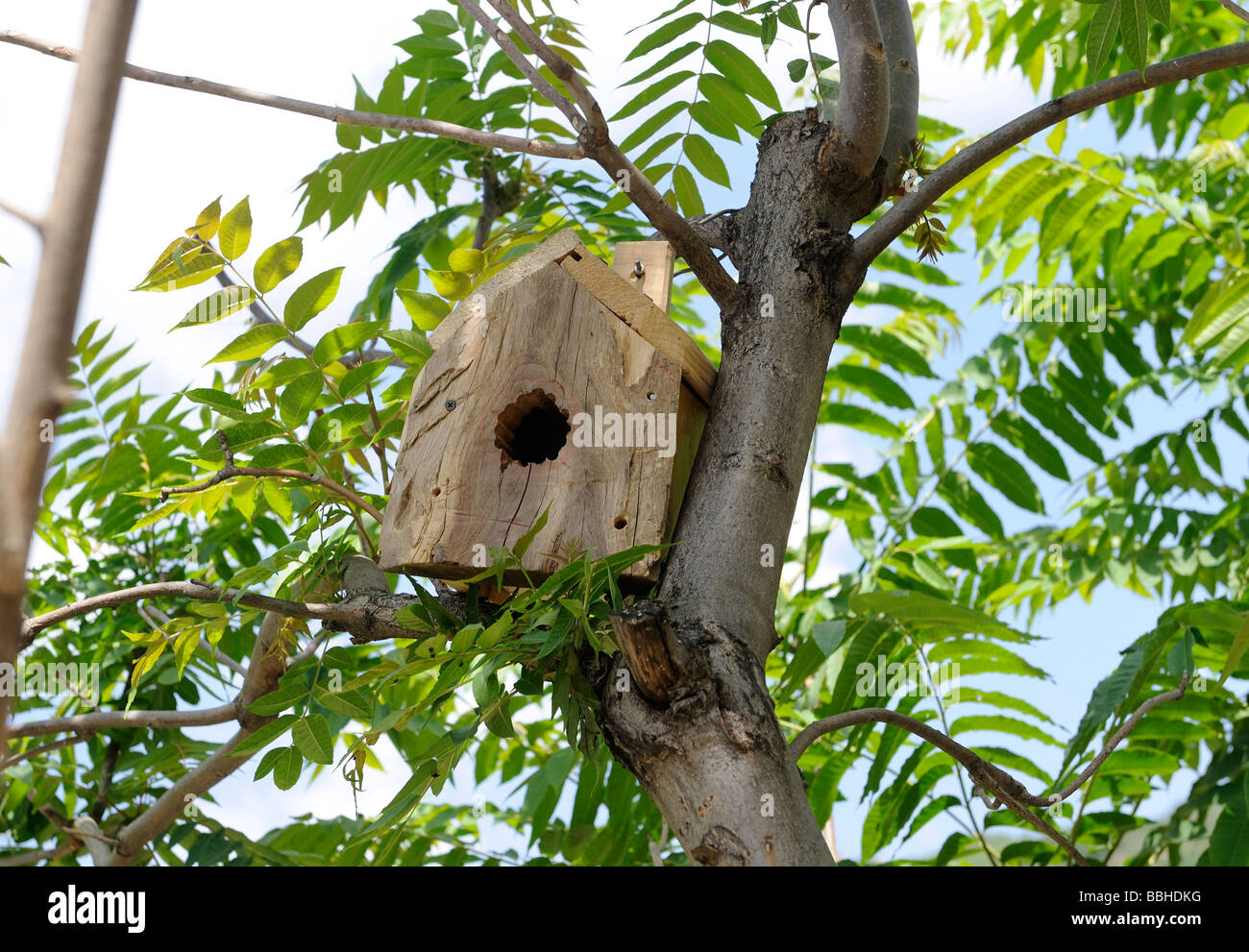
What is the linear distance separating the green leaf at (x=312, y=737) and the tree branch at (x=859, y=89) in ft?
5.09

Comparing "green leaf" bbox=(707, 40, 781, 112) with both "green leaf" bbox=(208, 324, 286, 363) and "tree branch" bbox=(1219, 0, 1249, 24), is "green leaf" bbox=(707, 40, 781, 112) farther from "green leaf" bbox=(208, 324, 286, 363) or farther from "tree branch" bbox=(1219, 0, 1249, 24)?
"green leaf" bbox=(208, 324, 286, 363)

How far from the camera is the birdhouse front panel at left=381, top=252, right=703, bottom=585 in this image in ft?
7.16

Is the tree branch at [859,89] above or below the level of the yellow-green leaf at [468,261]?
above

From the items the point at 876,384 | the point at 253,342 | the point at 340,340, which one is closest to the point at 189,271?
the point at 253,342

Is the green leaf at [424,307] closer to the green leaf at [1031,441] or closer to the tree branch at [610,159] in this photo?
the tree branch at [610,159]

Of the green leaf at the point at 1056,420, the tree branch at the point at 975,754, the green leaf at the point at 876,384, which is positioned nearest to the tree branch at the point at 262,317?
the tree branch at the point at 975,754

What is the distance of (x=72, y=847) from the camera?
3.37 metres

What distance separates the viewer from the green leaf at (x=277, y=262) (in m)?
2.41

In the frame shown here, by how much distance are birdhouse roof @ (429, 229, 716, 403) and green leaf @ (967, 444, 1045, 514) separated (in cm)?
205

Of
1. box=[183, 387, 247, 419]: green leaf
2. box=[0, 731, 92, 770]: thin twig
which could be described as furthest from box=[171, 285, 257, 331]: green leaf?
box=[0, 731, 92, 770]: thin twig

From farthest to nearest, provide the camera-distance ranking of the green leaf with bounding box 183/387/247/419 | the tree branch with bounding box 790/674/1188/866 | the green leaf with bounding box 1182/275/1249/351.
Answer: the green leaf with bounding box 1182/275/1249/351, the green leaf with bounding box 183/387/247/419, the tree branch with bounding box 790/674/1188/866

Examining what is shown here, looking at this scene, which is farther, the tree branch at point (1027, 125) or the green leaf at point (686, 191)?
the green leaf at point (686, 191)
